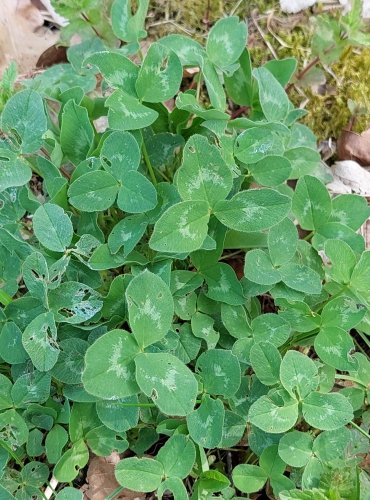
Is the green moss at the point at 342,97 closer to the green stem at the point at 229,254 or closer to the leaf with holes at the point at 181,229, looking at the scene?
the green stem at the point at 229,254

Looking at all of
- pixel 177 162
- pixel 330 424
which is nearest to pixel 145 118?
pixel 177 162

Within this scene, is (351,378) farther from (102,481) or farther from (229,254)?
(102,481)

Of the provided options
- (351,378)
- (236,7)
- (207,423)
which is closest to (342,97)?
(236,7)

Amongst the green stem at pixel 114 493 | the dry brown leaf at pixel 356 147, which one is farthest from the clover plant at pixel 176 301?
the dry brown leaf at pixel 356 147

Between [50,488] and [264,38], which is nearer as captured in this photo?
[50,488]

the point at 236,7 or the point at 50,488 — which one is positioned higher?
the point at 236,7

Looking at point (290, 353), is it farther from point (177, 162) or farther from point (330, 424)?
point (177, 162)
